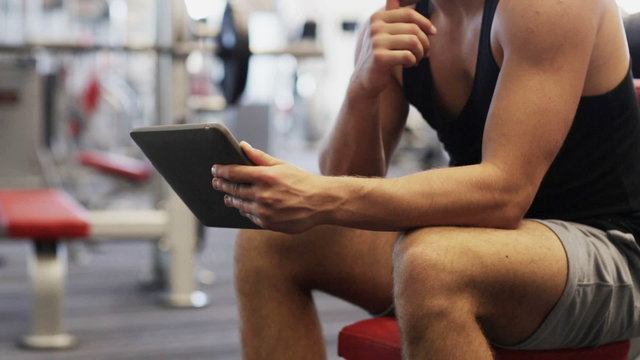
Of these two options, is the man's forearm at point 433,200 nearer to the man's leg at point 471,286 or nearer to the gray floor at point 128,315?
the man's leg at point 471,286

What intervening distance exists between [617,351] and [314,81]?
10500 mm

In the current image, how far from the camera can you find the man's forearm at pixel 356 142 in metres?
1.48

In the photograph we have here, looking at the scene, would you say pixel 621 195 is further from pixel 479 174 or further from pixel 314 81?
pixel 314 81

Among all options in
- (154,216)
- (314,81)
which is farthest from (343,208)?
(314,81)

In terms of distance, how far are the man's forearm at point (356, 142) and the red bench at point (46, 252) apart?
128 centimetres

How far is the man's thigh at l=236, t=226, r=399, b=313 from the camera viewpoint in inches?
55.5

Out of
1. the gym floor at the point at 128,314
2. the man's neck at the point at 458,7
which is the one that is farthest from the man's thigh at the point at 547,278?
the gym floor at the point at 128,314

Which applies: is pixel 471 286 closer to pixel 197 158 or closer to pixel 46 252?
pixel 197 158

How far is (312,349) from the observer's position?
142 centimetres

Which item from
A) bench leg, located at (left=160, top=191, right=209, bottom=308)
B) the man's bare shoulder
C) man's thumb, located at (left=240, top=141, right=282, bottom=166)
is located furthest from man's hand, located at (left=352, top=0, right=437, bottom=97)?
bench leg, located at (left=160, top=191, right=209, bottom=308)

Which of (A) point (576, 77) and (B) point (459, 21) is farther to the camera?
(B) point (459, 21)

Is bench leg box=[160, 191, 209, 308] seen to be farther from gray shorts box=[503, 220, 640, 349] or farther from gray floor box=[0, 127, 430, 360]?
gray shorts box=[503, 220, 640, 349]

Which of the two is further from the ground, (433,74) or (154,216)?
(433,74)

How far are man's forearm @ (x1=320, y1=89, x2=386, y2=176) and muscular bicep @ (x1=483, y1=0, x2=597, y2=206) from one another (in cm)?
31
